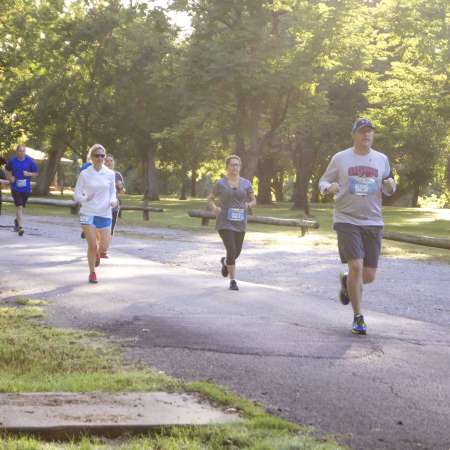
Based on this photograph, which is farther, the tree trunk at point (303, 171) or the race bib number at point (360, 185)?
the tree trunk at point (303, 171)

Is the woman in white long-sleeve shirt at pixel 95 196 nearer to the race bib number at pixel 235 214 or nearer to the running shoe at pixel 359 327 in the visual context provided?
the race bib number at pixel 235 214

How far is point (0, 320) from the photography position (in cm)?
838

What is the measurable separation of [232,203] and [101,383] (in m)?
5.93

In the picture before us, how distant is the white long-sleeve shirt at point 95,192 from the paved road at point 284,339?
37.2 inches

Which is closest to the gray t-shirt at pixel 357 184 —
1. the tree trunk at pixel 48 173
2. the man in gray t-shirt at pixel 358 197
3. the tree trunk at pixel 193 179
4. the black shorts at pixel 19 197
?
the man in gray t-shirt at pixel 358 197

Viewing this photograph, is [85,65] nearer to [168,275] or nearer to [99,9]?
[99,9]

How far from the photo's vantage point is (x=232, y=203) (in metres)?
11.4

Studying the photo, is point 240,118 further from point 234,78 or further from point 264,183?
point 264,183

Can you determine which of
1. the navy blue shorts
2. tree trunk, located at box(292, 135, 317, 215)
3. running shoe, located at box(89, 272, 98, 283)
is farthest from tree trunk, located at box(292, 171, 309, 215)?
running shoe, located at box(89, 272, 98, 283)

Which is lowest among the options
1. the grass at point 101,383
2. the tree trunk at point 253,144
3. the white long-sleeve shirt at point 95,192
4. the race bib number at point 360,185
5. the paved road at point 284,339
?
the paved road at point 284,339

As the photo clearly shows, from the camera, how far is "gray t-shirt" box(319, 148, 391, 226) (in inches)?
329

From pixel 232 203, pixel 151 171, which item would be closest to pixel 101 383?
pixel 232 203

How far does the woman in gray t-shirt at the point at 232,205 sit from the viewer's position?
11.4 m

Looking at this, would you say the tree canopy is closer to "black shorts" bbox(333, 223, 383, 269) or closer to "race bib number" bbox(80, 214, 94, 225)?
"race bib number" bbox(80, 214, 94, 225)
